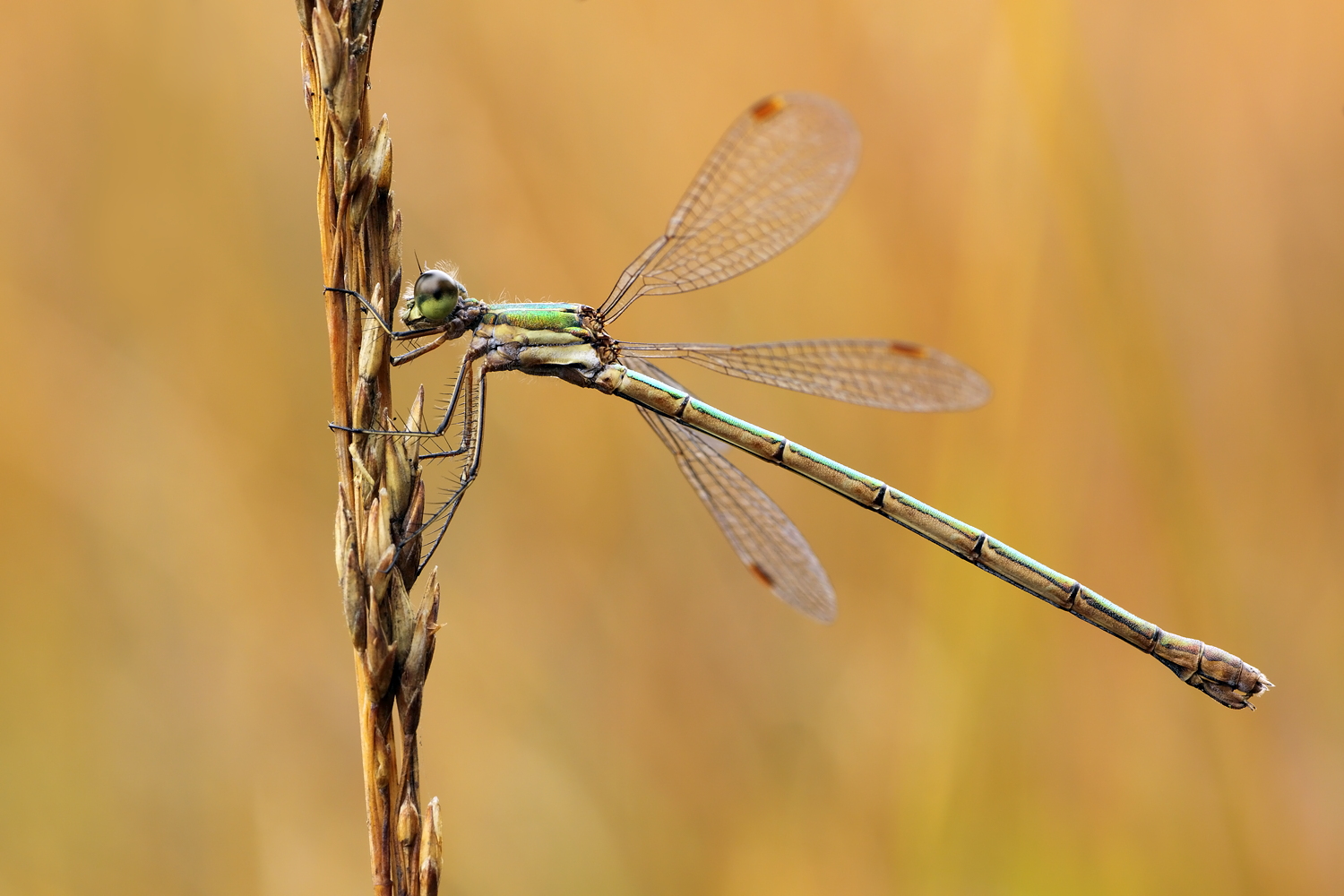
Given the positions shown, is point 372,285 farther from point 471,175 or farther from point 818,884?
point 818,884

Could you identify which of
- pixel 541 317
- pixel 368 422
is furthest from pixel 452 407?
pixel 368 422

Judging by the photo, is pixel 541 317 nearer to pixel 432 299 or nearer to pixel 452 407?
pixel 432 299

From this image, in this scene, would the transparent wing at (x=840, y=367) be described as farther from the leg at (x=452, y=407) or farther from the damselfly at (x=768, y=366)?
the leg at (x=452, y=407)

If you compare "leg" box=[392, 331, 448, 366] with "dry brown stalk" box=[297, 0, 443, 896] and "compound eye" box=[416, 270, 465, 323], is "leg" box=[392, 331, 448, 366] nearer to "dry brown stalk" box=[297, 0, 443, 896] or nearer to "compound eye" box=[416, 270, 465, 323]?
"compound eye" box=[416, 270, 465, 323]

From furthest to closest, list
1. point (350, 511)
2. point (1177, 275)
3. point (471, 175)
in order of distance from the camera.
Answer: point (1177, 275)
point (471, 175)
point (350, 511)

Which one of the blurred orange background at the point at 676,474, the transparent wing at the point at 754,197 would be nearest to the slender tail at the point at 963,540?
the blurred orange background at the point at 676,474

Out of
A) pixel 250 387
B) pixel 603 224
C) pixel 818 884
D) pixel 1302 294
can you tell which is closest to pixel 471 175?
pixel 603 224
